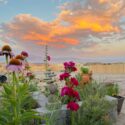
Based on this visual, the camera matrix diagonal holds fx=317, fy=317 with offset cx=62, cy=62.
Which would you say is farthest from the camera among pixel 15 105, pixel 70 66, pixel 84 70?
pixel 84 70

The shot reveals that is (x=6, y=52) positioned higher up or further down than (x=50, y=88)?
higher up

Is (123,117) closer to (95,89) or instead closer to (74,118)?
(95,89)

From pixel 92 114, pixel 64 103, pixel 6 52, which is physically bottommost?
pixel 92 114

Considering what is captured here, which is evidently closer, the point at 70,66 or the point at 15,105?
the point at 15,105

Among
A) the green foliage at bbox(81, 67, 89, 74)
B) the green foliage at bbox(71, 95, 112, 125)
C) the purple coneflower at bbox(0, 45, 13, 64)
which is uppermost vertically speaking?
the purple coneflower at bbox(0, 45, 13, 64)

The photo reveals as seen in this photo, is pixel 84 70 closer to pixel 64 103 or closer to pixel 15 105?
pixel 64 103

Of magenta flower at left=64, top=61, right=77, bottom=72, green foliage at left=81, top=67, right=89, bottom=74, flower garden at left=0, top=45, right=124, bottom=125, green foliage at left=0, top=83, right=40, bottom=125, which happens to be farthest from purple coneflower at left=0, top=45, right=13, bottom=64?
green foliage at left=81, top=67, right=89, bottom=74

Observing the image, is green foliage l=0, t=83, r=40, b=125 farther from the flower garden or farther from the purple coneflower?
the purple coneflower

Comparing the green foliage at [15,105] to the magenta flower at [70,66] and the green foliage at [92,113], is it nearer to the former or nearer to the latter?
the green foliage at [92,113]

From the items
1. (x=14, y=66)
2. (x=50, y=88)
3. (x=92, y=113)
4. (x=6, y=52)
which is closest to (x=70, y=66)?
(x=92, y=113)

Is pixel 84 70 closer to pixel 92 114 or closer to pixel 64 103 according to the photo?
pixel 64 103

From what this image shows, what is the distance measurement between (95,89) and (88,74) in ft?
3.45

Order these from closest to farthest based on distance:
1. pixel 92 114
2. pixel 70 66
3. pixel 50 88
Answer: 1. pixel 92 114
2. pixel 70 66
3. pixel 50 88

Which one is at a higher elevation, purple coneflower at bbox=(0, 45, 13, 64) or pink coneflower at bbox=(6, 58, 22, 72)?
purple coneflower at bbox=(0, 45, 13, 64)
